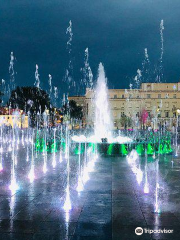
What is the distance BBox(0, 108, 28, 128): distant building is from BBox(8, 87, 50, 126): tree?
12.7ft

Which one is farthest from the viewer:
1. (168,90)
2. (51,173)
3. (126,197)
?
(168,90)

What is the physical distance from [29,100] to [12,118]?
38.3ft

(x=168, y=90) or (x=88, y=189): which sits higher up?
(x=168, y=90)

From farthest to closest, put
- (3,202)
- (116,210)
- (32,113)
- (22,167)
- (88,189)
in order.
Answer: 1. (32,113)
2. (22,167)
3. (88,189)
4. (3,202)
5. (116,210)

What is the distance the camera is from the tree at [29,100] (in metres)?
73.1

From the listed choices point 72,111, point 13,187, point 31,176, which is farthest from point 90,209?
point 72,111

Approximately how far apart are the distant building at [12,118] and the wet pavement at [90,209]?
231 ft

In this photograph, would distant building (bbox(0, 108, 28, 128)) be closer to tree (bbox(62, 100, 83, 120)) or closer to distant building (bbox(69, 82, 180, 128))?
tree (bbox(62, 100, 83, 120))

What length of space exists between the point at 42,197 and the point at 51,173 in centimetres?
384

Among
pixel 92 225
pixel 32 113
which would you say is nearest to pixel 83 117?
pixel 32 113

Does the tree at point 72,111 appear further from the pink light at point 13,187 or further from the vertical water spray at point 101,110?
the pink light at point 13,187

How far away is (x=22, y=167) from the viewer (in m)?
13.2

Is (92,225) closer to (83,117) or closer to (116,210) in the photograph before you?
(116,210)

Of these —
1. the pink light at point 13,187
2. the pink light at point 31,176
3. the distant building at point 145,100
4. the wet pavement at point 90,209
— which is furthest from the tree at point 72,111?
the pink light at point 13,187
